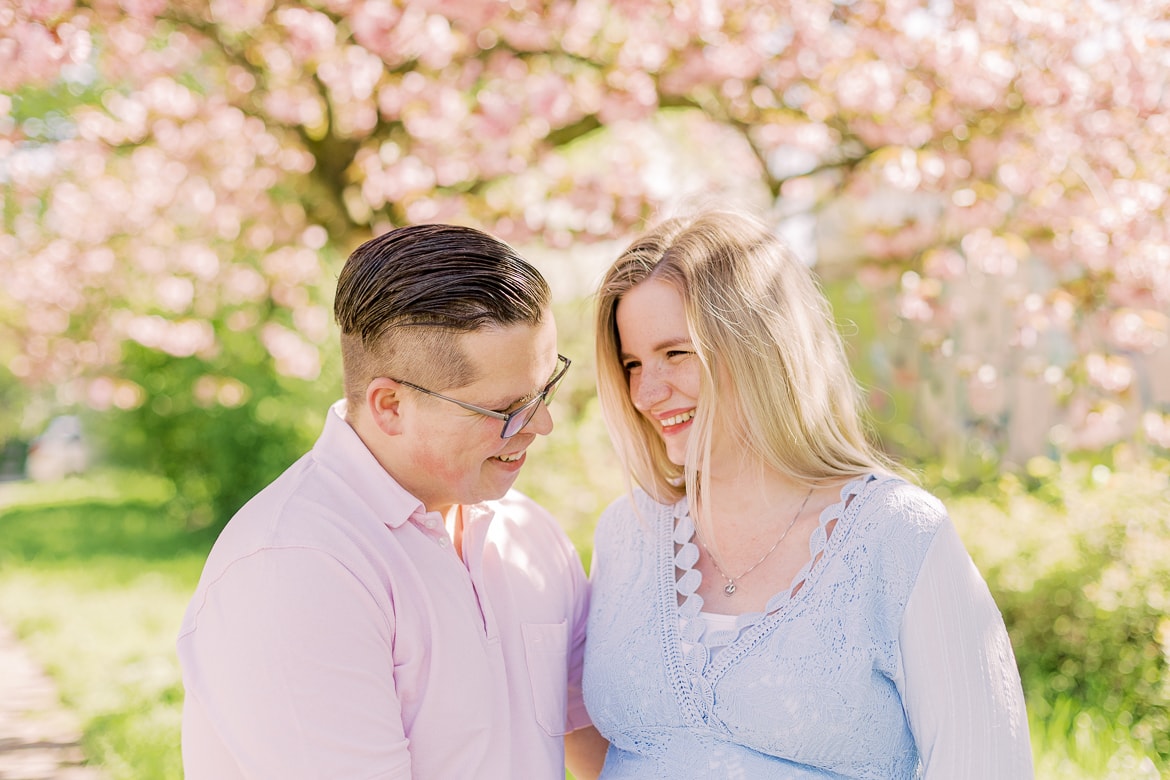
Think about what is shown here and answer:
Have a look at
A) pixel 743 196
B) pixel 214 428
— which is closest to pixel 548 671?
pixel 743 196

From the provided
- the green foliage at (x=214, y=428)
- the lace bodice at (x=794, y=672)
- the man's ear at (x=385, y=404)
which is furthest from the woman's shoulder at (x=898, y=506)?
the green foliage at (x=214, y=428)

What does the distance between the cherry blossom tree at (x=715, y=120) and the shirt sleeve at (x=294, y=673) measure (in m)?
3.05

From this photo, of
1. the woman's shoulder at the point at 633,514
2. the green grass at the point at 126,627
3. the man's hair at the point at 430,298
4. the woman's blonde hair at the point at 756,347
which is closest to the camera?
the man's hair at the point at 430,298

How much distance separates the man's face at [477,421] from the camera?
2.09 m

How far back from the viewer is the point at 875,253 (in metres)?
7.67

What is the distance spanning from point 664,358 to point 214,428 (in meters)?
10.5

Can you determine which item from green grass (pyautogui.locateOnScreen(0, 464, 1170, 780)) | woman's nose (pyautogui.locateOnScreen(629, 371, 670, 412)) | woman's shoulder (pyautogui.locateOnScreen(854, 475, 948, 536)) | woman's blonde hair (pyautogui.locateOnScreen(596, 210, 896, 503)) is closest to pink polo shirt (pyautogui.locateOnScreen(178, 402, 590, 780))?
woman's nose (pyautogui.locateOnScreen(629, 371, 670, 412))

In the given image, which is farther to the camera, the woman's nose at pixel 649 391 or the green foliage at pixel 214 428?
the green foliage at pixel 214 428

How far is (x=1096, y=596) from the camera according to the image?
4.45 m

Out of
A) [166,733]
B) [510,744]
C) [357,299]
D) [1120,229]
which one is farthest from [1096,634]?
[166,733]

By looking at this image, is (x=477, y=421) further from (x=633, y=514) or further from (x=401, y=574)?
(x=633, y=514)

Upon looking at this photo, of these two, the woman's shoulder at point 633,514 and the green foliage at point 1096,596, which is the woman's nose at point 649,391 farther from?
A: the green foliage at point 1096,596

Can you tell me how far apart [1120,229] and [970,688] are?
4.11 m

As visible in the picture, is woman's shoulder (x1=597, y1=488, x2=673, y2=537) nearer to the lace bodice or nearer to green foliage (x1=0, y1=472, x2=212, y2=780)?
the lace bodice
